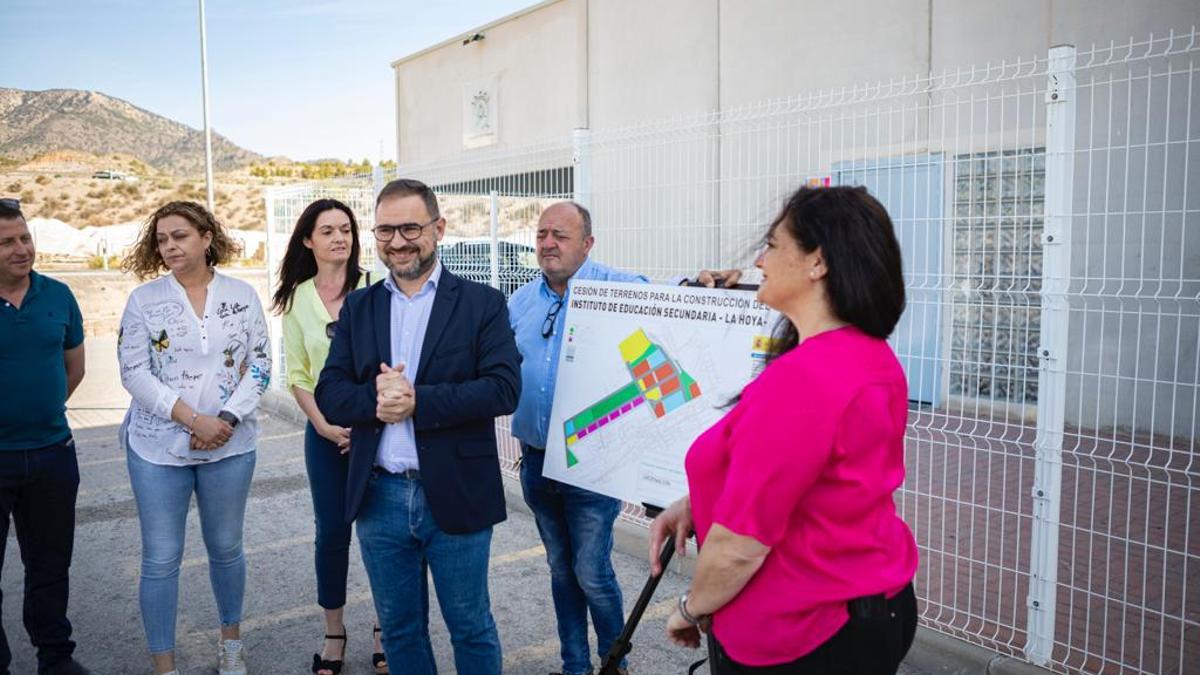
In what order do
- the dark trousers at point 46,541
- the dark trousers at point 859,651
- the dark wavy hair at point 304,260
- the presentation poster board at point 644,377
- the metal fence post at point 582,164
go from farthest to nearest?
1. the metal fence post at point 582,164
2. the dark wavy hair at point 304,260
3. the dark trousers at point 46,541
4. the presentation poster board at point 644,377
5. the dark trousers at point 859,651

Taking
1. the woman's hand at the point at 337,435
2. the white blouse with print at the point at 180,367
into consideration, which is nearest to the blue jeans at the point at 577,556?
the woman's hand at the point at 337,435

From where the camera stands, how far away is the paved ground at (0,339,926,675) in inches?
155

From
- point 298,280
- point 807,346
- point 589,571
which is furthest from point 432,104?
point 807,346

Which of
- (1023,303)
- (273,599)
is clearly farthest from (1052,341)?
(273,599)

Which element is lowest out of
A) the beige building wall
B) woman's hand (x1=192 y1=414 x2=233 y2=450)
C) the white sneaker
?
the white sneaker

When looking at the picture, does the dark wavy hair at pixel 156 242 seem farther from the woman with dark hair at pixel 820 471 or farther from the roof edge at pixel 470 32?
the roof edge at pixel 470 32

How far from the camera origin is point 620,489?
3.15m

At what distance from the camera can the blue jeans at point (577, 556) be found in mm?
3447

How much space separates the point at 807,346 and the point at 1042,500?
2316 millimetres

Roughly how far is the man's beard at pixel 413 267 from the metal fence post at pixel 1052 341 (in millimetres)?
2344

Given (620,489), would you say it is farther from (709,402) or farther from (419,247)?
(419,247)

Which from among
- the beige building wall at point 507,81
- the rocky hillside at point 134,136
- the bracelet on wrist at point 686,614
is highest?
the rocky hillside at point 134,136

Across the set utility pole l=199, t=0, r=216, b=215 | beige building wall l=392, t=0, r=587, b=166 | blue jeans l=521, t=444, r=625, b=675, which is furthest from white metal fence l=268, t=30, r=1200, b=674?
utility pole l=199, t=0, r=216, b=215

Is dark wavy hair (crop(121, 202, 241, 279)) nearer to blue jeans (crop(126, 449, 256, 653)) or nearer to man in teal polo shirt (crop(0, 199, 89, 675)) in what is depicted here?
man in teal polo shirt (crop(0, 199, 89, 675))
